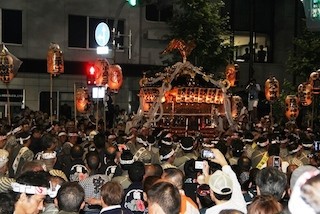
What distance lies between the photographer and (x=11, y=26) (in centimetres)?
2844

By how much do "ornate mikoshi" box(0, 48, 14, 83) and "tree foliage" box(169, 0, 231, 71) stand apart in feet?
36.8

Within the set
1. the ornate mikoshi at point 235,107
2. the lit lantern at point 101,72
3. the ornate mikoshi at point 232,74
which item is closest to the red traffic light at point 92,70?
the lit lantern at point 101,72

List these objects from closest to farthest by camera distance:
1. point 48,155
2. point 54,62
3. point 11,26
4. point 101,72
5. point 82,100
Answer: point 48,155, point 54,62, point 101,72, point 82,100, point 11,26

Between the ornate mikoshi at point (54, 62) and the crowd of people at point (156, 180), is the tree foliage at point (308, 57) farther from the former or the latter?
the crowd of people at point (156, 180)

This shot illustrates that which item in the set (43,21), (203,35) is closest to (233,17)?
(203,35)

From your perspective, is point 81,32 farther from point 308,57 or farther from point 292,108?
point 292,108

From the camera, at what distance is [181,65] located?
69.7 ft

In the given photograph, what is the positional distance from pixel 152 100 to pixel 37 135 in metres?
9.17

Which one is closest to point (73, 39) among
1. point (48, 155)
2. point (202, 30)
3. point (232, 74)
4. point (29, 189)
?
point (202, 30)

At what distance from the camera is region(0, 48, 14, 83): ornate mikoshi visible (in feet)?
59.7

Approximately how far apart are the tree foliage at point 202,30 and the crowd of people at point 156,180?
1530cm

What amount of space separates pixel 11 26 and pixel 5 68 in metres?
10.8

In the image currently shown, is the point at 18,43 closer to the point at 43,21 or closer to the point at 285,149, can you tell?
the point at 43,21

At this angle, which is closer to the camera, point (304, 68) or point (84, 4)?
point (304, 68)
